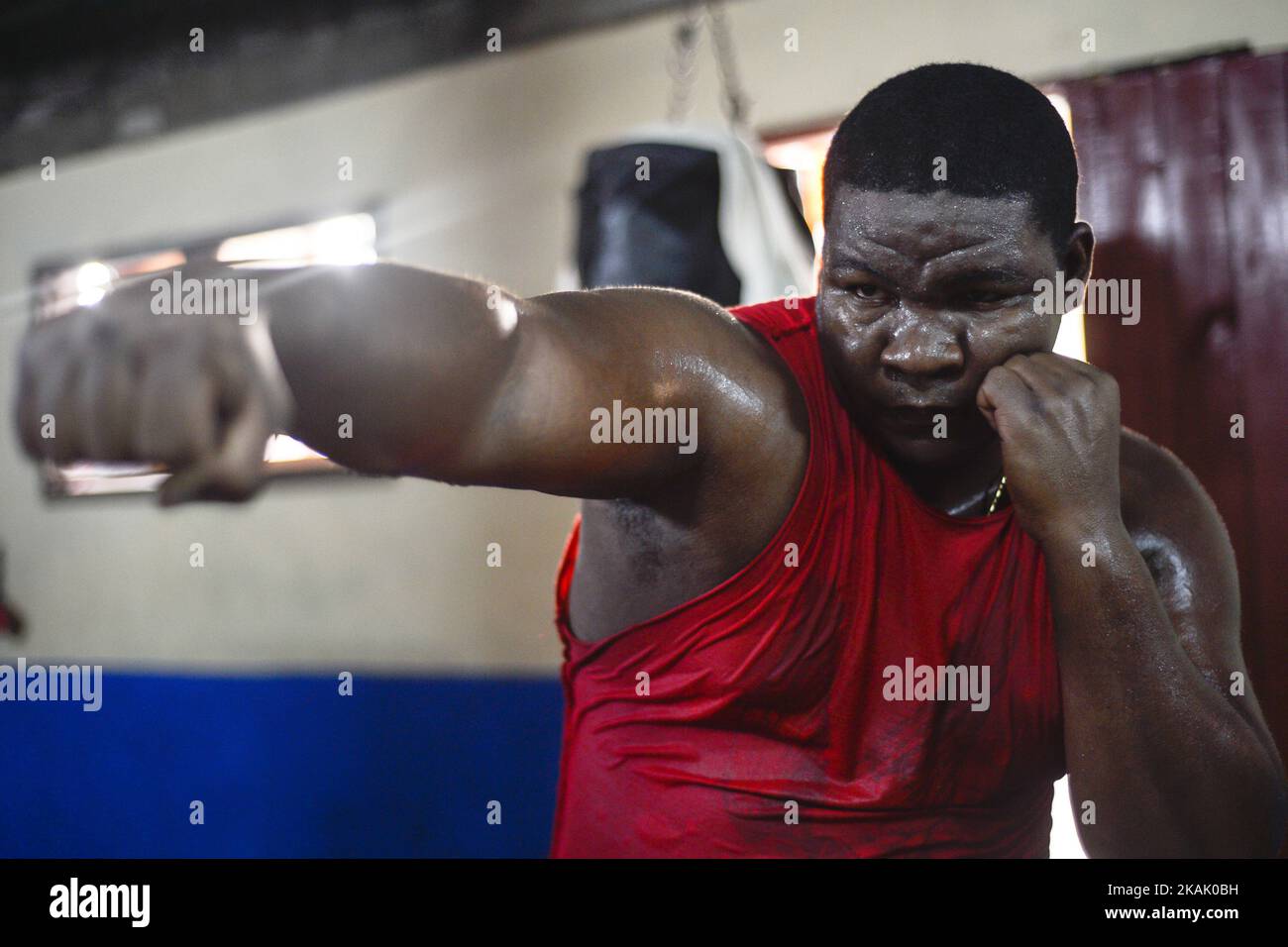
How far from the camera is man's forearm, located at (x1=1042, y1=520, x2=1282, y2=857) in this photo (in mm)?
907

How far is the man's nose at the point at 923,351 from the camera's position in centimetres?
90

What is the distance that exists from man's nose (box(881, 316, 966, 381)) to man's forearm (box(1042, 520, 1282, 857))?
18cm

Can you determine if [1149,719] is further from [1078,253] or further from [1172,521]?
[1078,253]

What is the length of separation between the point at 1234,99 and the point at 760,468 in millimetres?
1481

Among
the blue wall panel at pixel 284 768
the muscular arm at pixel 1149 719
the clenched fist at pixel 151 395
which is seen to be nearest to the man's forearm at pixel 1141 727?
the muscular arm at pixel 1149 719

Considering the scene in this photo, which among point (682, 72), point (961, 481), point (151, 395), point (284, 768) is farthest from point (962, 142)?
point (284, 768)

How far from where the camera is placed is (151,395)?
1.50 feet

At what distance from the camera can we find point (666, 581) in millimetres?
925

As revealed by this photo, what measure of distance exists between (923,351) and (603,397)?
1.09ft

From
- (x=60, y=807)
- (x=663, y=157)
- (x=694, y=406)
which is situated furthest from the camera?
(x=60, y=807)

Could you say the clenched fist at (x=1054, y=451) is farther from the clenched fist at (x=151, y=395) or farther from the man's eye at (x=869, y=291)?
the clenched fist at (x=151, y=395)
